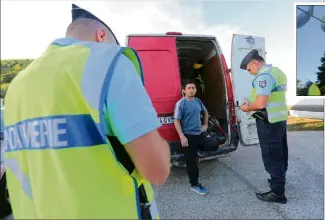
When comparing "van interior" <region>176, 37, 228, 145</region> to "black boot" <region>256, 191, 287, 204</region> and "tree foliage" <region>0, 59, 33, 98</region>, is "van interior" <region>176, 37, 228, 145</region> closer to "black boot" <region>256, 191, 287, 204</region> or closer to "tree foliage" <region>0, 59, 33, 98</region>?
"black boot" <region>256, 191, 287, 204</region>

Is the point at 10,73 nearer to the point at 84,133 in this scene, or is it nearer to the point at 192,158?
the point at 84,133

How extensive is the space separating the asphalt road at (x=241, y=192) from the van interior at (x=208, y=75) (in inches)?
23.1

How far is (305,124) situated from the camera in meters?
9.08

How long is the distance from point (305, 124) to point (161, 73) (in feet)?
23.8

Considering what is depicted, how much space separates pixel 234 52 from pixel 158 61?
1.07 meters

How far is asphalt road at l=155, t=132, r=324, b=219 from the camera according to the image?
2781 millimetres

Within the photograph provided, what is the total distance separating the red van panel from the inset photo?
6.22 feet

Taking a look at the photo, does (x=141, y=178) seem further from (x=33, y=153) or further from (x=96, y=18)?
(x=96, y=18)

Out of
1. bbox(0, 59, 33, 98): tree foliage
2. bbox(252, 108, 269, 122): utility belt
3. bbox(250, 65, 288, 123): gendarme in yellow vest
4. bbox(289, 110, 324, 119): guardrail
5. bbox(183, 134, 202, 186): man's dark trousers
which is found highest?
bbox(0, 59, 33, 98): tree foliage

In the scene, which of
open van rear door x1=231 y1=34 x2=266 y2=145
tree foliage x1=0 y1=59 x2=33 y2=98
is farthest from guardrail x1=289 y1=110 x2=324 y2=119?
tree foliage x1=0 y1=59 x2=33 y2=98

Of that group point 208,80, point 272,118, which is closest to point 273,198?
point 272,118

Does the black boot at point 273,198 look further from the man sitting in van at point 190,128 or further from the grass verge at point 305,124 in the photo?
the grass verge at point 305,124

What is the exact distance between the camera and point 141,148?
0.71m

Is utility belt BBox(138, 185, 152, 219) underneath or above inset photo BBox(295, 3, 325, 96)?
underneath
